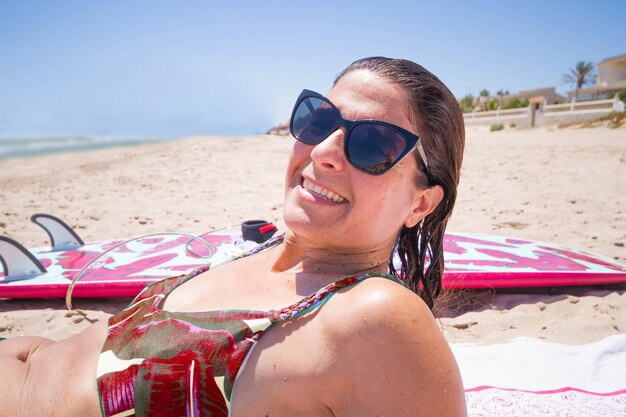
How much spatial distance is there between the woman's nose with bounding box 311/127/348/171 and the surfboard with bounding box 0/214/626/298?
148 centimetres

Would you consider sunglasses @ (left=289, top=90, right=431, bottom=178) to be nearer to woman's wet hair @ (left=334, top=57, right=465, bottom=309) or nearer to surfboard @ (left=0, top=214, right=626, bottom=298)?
woman's wet hair @ (left=334, top=57, right=465, bottom=309)

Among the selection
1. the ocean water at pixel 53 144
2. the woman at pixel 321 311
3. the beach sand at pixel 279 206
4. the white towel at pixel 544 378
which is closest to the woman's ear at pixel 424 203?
the woman at pixel 321 311

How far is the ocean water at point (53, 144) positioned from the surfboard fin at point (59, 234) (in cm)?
225

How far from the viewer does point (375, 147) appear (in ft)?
3.78

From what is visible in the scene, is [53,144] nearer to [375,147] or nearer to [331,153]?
[331,153]

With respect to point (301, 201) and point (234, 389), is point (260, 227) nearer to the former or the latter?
point (301, 201)

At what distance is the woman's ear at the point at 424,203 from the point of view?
129 cm

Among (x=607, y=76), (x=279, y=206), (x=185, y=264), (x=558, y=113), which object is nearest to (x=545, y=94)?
(x=607, y=76)

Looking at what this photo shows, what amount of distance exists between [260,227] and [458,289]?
156cm

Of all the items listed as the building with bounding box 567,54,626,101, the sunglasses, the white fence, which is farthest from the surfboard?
the building with bounding box 567,54,626,101

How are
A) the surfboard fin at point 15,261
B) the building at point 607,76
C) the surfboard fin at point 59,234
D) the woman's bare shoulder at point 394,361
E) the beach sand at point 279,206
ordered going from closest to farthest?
the woman's bare shoulder at point 394,361 → the beach sand at point 279,206 → the surfboard fin at point 15,261 → the surfboard fin at point 59,234 → the building at point 607,76

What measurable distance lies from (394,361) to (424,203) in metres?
0.61

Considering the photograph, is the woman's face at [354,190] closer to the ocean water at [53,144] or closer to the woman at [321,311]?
the woman at [321,311]

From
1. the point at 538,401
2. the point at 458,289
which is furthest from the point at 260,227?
the point at 538,401
